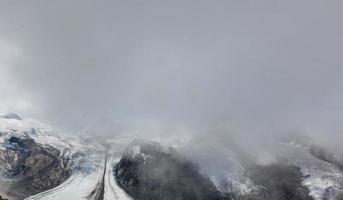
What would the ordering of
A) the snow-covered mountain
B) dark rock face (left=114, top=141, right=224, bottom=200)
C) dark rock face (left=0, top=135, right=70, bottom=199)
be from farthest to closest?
1. dark rock face (left=0, top=135, right=70, bottom=199)
2. the snow-covered mountain
3. dark rock face (left=114, top=141, right=224, bottom=200)

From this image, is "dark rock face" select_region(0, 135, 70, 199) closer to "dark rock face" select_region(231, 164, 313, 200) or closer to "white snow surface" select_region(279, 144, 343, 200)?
"dark rock face" select_region(231, 164, 313, 200)

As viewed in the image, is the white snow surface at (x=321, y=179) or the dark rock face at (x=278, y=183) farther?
the white snow surface at (x=321, y=179)

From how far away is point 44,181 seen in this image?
177 metres

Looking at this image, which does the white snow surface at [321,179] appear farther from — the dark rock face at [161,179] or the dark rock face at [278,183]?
the dark rock face at [161,179]

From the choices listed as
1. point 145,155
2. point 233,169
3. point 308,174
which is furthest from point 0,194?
point 308,174

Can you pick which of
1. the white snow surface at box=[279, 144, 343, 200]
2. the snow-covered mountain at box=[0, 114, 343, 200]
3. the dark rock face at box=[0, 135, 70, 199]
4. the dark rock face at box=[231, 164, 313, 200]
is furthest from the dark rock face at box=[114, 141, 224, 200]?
the white snow surface at box=[279, 144, 343, 200]

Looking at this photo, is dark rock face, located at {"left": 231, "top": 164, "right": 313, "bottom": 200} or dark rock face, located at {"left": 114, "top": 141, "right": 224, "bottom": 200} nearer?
dark rock face, located at {"left": 114, "top": 141, "right": 224, "bottom": 200}

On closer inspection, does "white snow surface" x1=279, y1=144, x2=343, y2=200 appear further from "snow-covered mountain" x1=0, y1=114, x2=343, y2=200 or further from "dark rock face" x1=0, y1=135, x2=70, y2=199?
"dark rock face" x1=0, y1=135, x2=70, y2=199

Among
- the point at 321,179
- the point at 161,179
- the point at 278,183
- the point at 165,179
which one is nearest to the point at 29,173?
the point at 161,179

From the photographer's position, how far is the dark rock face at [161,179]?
16300 centimetres

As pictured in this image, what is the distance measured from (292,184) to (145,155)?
65.7 meters

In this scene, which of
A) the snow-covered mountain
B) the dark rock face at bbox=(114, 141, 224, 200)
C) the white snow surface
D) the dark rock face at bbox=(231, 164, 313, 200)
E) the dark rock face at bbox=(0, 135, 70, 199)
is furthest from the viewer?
the dark rock face at bbox=(0, 135, 70, 199)

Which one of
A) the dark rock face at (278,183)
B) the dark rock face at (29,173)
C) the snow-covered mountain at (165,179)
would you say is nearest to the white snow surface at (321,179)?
the snow-covered mountain at (165,179)

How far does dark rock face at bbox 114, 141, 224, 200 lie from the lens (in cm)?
16300
